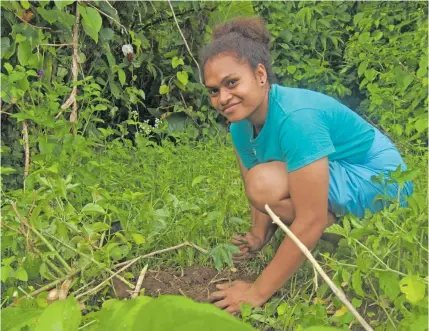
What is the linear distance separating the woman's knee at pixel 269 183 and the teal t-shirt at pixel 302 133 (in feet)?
0.16

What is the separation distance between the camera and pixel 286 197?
1905mm

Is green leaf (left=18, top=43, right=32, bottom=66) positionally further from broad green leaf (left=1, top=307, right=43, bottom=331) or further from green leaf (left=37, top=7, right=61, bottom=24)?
broad green leaf (left=1, top=307, right=43, bottom=331)

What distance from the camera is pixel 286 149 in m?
1.79

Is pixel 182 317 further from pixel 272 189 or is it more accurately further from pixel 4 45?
pixel 4 45

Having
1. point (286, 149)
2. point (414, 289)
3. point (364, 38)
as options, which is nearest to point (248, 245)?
point (286, 149)

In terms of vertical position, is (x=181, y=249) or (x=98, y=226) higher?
(x=98, y=226)

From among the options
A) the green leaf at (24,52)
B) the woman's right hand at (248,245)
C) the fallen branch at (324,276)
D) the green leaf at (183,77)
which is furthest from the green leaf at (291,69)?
the fallen branch at (324,276)

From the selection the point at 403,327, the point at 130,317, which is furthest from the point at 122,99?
the point at 130,317

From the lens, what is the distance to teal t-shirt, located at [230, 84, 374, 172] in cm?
175

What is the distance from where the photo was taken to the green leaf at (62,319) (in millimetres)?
592

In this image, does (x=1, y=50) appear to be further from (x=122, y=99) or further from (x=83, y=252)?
(x=83, y=252)

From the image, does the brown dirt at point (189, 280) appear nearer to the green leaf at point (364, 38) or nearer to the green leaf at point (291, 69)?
the green leaf at point (364, 38)

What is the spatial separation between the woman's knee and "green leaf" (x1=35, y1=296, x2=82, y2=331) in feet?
4.37

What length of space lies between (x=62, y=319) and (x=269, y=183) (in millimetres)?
1348
